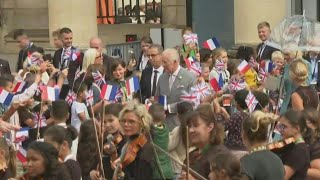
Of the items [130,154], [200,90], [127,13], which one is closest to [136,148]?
[130,154]

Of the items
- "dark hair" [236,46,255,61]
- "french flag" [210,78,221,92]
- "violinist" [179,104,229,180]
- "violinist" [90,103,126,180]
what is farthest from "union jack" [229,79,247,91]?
"violinist" [179,104,229,180]

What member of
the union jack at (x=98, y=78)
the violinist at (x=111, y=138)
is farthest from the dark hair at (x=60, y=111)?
the union jack at (x=98, y=78)

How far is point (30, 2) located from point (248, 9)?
6.46 metres

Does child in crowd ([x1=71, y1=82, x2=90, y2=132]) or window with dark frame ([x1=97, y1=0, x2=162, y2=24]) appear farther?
window with dark frame ([x1=97, y1=0, x2=162, y2=24])

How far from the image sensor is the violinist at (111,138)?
9688mm

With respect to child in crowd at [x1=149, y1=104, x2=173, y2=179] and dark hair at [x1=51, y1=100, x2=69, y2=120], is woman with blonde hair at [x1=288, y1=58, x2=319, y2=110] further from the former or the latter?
dark hair at [x1=51, y1=100, x2=69, y2=120]

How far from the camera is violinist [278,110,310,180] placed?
8.57 meters

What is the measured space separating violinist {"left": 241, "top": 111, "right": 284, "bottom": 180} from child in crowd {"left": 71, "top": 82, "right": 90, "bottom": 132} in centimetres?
449

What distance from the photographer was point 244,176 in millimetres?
7492

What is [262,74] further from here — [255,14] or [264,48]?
[255,14]

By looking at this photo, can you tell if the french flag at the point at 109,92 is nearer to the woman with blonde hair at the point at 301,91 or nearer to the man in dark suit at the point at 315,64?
the woman with blonde hair at the point at 301,91

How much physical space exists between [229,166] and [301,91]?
13.9 feet

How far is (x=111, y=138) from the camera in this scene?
394 inches

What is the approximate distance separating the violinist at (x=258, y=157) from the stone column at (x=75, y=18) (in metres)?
13.3
